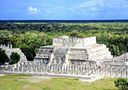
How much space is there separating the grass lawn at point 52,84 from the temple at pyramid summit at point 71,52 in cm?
687

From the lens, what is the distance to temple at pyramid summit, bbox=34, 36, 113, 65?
61.7 metres

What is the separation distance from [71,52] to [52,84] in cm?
1176

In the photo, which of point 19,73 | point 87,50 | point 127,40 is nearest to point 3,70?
point 19,73

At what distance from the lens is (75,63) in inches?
2440

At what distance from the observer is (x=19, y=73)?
61.1 metres

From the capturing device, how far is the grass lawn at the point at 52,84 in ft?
162

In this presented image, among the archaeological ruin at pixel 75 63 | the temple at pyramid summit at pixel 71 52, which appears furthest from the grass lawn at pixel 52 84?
the temple at pyramid summit at pixel 71 52

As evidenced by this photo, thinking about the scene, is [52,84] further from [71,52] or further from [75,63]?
[71,52]

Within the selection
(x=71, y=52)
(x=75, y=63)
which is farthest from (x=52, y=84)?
(x=71, y=52)

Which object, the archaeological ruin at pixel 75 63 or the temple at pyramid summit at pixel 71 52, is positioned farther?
the temple at pyramid summit at pixel 71 52

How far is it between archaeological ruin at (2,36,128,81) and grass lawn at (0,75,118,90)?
2.44 metres

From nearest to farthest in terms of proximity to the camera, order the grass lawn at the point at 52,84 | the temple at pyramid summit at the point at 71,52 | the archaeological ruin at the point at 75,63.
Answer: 1. the grass lawn at the point at 52,84
2. the archaeological ruin at the point at 75,63
3. the temple at pyramid summit at the point at 71,52

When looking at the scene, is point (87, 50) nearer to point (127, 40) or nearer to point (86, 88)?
point (86, 88)

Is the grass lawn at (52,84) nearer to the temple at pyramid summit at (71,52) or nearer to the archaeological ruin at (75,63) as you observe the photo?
the archaeological ruin at (75,63)
